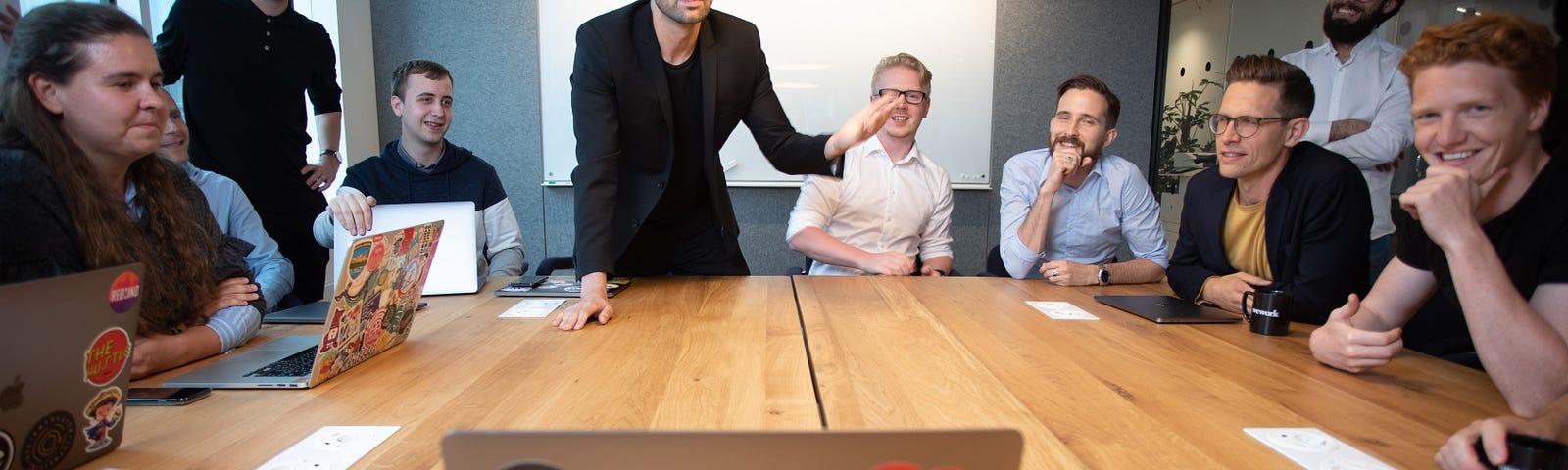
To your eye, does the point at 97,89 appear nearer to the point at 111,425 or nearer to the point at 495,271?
the point at 111,425

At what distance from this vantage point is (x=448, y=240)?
1895 mm

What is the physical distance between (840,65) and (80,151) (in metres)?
3.45

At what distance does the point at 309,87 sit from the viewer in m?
2.95

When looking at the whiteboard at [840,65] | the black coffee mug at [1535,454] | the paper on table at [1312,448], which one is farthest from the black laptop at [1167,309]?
the whiteboard at [840,65]

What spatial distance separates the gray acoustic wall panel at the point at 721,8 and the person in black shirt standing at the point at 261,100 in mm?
1258

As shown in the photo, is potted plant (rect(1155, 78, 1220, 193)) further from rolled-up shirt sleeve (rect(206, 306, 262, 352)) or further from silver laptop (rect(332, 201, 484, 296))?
rolled-up shirt sleeve (rect(206, 306, 262, 352))

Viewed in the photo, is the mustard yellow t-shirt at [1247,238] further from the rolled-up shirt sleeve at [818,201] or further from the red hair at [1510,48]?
the rolled-up shirt sleeve at [818,201]

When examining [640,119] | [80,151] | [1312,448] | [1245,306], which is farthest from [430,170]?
[1312,448]

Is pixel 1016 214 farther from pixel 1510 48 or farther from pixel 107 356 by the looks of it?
pixel 107 356

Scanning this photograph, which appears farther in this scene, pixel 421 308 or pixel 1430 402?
pixel 421 308

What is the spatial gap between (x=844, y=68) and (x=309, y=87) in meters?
2.62

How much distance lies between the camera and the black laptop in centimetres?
160

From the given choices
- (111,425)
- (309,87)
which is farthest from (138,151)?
(309,87)

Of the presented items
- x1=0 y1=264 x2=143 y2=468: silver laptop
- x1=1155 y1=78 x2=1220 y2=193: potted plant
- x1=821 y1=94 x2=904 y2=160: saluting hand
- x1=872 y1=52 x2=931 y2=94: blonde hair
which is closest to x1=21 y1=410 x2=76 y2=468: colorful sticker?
x1=0 y1=264 x2=143 y2=468: silver laptop
